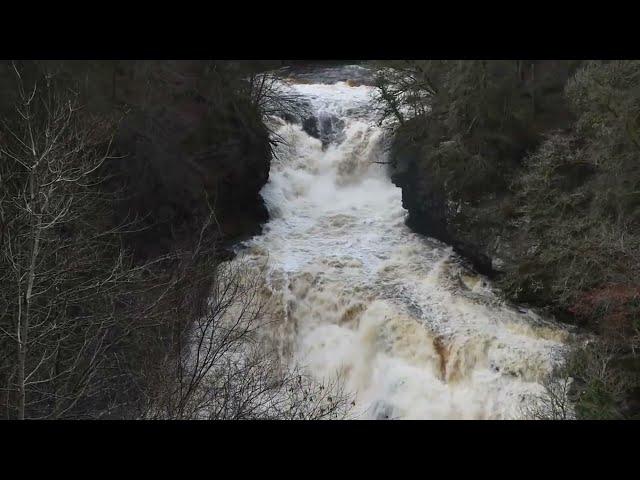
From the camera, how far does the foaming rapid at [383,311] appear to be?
1152 cm

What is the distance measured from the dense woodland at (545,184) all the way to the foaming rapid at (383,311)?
94 cm

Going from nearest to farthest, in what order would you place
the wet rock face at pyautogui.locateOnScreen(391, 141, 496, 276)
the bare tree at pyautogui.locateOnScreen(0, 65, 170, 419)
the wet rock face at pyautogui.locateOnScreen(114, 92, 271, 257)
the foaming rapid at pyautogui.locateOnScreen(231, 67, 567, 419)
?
the bare tree at pyautogui.locateOnScreen(0, 65, 170, 419) < the foaming rapid at pyautogui.locateOnScreen(231, 67, 567, 419) < the wet rock face at pyautogui.locateOnScreen(391, 141, 496, 276) < the wet rock face at pyautogui.locateOnScreen(114, 92, 271, 257)

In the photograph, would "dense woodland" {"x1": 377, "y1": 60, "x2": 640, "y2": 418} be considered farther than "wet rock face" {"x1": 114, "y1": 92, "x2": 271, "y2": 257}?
No

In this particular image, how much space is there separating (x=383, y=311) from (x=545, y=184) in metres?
5.16

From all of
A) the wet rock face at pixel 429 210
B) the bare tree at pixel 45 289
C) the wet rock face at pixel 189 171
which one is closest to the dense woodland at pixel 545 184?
the wet rock face at pixel 429 210

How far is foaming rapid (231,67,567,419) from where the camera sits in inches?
453

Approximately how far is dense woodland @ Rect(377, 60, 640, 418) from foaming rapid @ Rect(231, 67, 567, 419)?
3.10ft

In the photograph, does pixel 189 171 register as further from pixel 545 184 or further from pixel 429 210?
pixel 545 184

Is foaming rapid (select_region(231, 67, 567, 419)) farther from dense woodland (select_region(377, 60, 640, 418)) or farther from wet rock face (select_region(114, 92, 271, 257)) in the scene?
wet rock face (select_region(114, 92, 271, 257))

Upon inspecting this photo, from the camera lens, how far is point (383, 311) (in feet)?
44.8

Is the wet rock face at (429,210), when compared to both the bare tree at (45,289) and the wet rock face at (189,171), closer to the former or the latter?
the wet rock face at (189,171)

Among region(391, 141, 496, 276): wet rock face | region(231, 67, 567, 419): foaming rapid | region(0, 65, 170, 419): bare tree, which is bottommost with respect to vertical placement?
region(231, 67, 567, 419): foaming rapid

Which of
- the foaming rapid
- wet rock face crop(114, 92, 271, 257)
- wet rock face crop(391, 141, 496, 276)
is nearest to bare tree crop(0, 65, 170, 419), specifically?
wet rock face crop(114, 92, 271, 257)

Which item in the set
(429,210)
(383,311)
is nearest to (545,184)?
(429,210)
